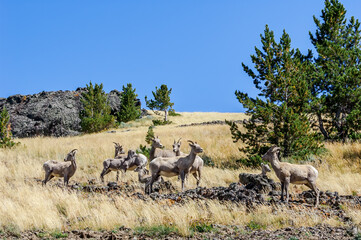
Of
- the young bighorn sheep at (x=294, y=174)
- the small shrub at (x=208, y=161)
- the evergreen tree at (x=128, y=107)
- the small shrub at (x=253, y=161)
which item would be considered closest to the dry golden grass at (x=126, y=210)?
the young bighorn sheep at (x=294, y=174)

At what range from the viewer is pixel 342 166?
1598 centimetres

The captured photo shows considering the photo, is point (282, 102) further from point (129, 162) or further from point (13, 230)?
point (13, 230)

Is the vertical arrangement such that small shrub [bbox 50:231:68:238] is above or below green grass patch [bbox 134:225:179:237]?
above

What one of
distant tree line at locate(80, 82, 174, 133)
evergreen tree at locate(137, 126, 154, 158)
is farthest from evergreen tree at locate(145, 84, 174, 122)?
evergreen tree at locate(137, 126, 154, 158)

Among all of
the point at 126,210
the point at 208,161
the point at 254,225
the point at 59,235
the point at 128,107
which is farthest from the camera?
the point at 128,107

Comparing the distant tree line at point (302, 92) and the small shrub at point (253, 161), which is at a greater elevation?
the distant tree line at point (302, 92)

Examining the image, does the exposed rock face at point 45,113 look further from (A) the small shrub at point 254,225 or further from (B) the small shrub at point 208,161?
(A) the small shrub at point 254,225

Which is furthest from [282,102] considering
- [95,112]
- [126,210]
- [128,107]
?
[128,107]

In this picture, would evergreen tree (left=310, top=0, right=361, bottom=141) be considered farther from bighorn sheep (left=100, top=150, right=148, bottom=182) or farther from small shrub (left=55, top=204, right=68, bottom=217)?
small shrub (left=55, top=204, right=68, bottom=217)

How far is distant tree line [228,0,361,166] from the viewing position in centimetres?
1620

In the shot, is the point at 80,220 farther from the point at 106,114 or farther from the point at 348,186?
the point at 106,114

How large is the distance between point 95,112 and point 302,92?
2967cm

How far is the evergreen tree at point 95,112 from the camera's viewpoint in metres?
39.7

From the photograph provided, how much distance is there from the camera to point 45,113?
39594 mm
